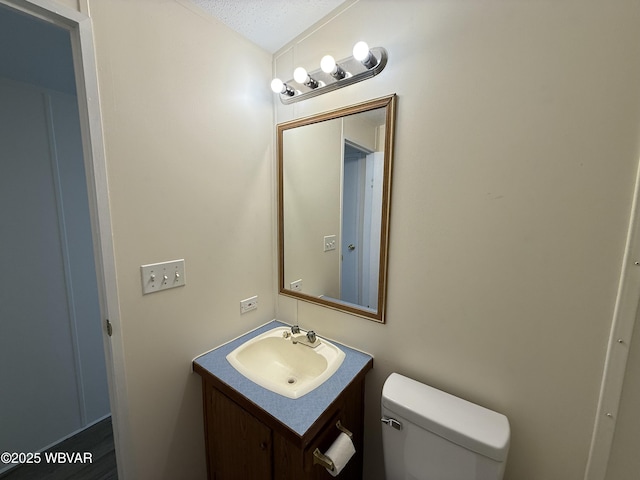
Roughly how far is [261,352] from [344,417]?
53 centimetres

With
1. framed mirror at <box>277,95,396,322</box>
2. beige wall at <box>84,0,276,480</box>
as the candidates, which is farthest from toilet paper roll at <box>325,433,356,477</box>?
beige wall at <box>84,0,276,480</box>

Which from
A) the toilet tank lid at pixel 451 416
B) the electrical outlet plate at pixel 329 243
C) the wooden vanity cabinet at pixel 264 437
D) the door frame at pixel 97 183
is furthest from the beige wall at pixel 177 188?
the toilet tank lid at pixel 451 416

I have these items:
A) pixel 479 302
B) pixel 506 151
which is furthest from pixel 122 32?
pixel 479 302

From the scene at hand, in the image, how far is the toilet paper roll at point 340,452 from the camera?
0.87 m

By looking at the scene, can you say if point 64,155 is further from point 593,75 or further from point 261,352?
point 593,75

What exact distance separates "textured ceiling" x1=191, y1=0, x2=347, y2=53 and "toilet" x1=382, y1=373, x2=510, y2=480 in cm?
165

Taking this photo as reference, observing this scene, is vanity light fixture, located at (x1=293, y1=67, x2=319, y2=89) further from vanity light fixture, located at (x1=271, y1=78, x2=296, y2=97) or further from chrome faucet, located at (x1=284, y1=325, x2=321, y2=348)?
chrome faucet, located at (x1=284, y1=325, x2=321, y2=348)

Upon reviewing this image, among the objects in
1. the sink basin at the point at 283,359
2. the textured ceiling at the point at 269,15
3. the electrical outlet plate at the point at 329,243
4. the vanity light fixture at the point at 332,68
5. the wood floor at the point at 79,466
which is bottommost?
the wood floor at the point at 79,466

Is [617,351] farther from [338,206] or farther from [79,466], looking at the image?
[79,466]

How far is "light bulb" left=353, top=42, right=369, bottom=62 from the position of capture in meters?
0.93

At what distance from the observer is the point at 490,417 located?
0.86 metres

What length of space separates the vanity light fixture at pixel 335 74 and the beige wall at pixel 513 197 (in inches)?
2.0

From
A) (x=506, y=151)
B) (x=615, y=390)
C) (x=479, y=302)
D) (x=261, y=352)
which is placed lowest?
(x=261, y=352)

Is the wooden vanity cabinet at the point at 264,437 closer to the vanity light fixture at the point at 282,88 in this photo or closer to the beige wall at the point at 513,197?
the beige wall at the point at 513,197
